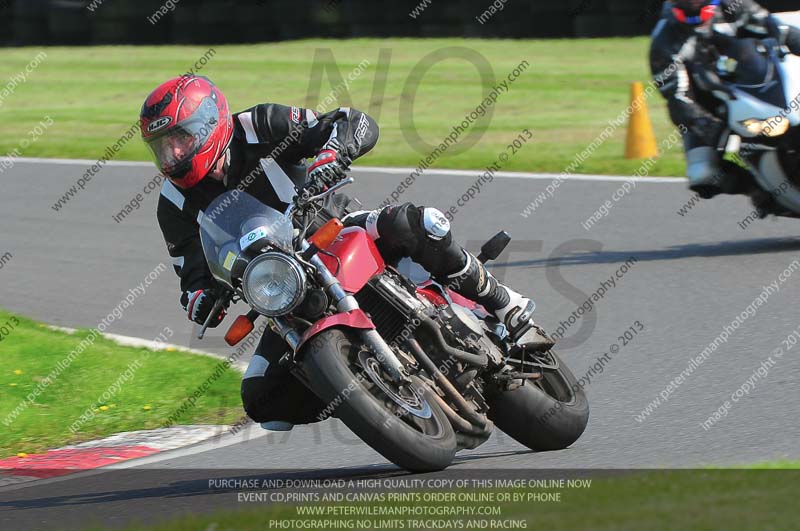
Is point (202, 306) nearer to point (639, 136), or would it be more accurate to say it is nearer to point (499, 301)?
point (499, 301)

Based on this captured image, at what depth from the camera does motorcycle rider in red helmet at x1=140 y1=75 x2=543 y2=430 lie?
512 centimetres

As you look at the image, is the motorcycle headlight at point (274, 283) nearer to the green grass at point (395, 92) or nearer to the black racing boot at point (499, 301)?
the black racing boot at point (499, 301)

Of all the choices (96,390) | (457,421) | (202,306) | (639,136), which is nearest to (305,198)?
(202,306)

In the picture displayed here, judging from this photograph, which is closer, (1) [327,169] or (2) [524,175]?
(1) [327,169]

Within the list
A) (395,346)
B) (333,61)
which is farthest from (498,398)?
(333,61)

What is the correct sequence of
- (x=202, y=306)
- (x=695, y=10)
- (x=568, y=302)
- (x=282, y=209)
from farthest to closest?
1. (x=695, y=10)
2. (x=568, y=302)
3. (x=282, y=209)
4. (x=202, y=306)

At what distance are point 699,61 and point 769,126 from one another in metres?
0.71

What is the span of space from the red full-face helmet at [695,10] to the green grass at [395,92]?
3395 mm

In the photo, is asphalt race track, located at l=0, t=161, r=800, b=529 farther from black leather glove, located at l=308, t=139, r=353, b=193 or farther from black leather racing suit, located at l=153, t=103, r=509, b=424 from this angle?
black leather glove, located at l=308, t=139, r=353, b=193

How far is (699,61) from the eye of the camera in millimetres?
9484

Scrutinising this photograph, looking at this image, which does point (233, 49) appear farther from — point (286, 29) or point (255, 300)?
point (255, 300)

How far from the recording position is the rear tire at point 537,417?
559 cm

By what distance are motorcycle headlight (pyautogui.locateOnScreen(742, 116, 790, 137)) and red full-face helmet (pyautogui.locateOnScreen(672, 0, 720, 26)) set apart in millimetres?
811

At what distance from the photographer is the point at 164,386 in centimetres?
758
